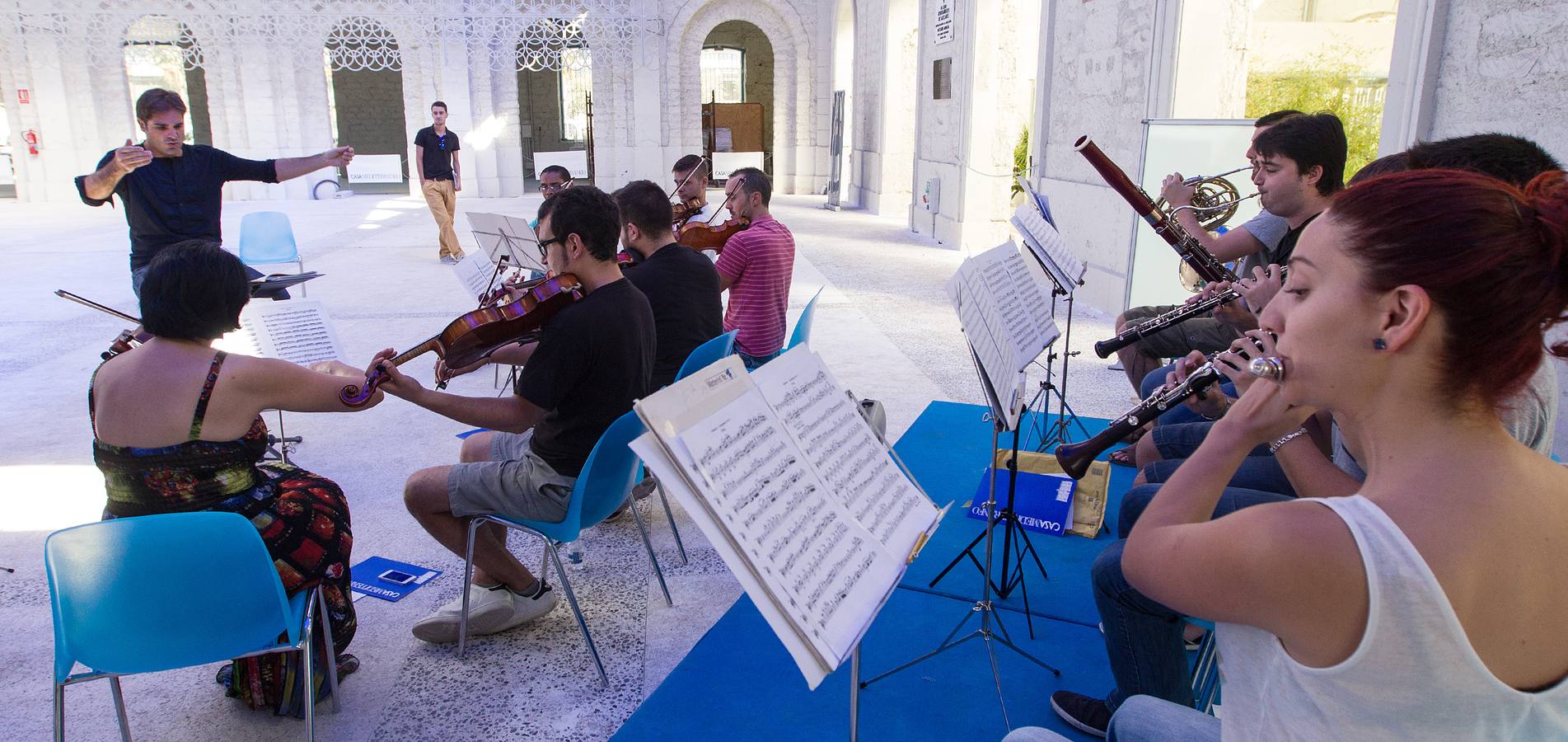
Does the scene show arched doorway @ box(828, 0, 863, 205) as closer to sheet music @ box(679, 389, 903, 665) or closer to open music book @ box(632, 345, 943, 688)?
open music book @ box(632, 345, 943, 688)

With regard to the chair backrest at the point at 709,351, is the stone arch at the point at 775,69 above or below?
above

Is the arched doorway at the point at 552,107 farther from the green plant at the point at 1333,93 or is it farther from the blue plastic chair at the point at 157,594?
the blue plastic chair at the point at 157,594

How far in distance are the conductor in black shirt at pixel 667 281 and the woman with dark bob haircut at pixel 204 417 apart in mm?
1483

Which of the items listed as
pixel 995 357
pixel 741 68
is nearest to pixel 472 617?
pixel 995 357

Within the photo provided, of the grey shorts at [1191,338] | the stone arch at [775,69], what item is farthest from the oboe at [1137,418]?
the stone arch at [775,69]

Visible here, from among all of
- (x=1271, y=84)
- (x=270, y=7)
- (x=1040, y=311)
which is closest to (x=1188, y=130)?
(x=1040, y=311)

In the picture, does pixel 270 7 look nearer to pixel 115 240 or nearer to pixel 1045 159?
pixel 115 240

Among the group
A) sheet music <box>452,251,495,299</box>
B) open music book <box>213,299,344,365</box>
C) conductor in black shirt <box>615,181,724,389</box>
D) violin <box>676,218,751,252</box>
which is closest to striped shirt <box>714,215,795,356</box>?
conductor in black shirt <box>615,181,724,389</box>

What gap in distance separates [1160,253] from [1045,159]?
2.46 metres

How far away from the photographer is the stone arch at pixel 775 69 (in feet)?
59.4

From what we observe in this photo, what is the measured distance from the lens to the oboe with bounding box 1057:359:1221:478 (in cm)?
179

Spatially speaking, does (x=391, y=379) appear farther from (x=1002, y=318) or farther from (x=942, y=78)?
(x=942, y=78)

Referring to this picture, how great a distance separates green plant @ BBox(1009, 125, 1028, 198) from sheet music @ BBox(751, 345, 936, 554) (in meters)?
10.3

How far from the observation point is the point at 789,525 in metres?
1.39
